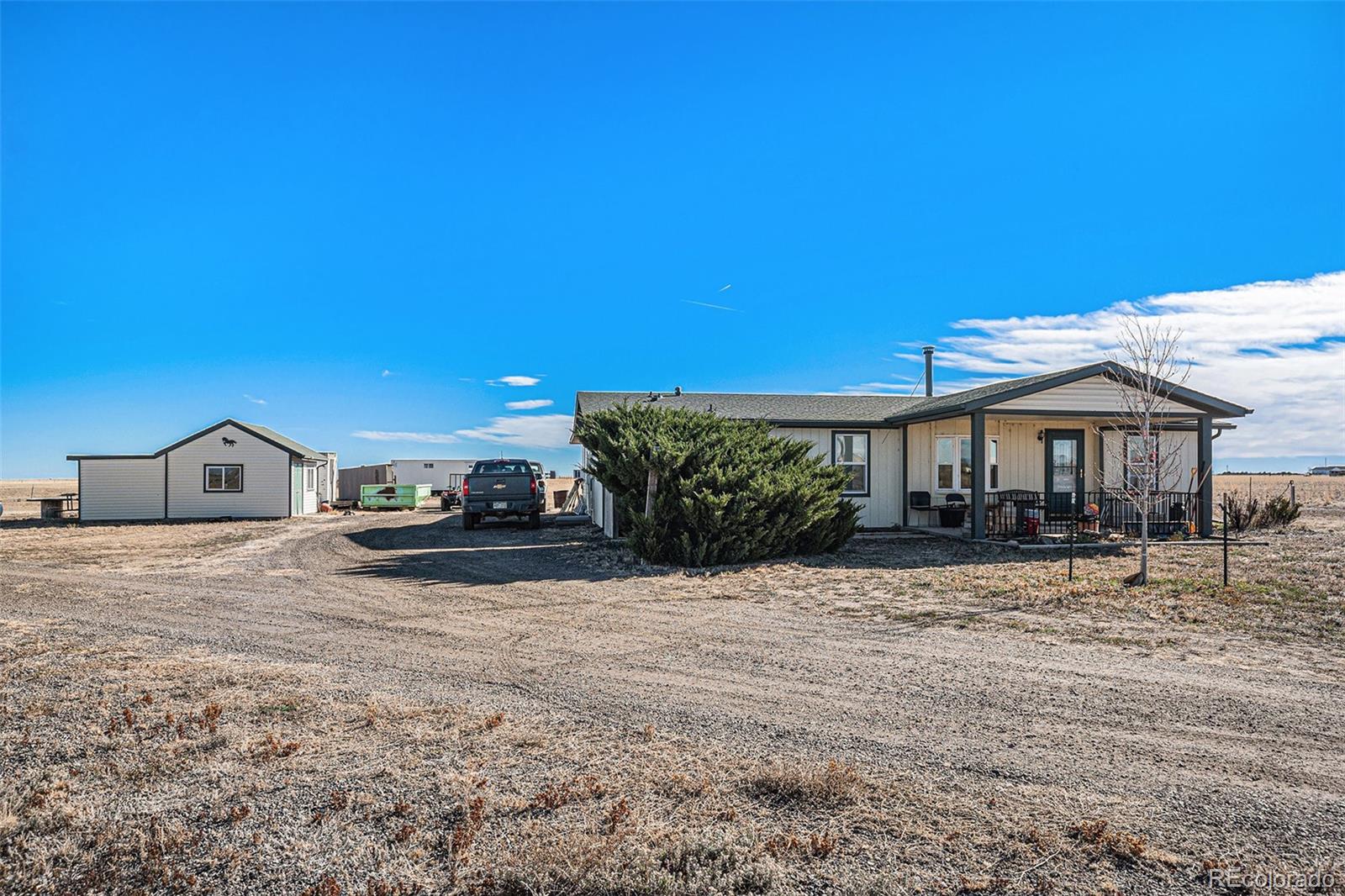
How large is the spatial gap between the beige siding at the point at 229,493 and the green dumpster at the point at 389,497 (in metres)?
5.20

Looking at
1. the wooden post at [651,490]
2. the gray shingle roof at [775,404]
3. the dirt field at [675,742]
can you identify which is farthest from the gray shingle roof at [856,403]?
the dirt field at [675,742]

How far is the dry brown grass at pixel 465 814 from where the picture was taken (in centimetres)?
335

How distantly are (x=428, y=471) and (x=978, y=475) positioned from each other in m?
32.8

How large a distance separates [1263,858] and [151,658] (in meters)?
7.97

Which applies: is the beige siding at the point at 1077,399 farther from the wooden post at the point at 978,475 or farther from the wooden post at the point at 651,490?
the wooden post at the point at 651,490

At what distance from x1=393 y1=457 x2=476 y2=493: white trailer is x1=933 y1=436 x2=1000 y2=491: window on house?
2817 cm

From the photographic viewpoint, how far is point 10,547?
17.8 m

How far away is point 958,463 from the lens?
1850cm

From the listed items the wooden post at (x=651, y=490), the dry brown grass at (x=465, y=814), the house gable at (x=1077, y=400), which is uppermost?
the house gable at (x=1077, y=400)

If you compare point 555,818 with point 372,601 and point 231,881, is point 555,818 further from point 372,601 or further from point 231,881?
point 372,601

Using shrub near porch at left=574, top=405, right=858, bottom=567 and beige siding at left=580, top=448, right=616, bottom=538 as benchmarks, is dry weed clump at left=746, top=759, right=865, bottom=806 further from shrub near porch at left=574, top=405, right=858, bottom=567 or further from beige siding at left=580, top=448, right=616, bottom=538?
beige siding at left=580, top=448, right=616, bottom=538

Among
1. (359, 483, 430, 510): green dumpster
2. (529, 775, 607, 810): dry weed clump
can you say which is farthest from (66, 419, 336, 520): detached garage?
(529, 775, 607, 810): dry weed clump

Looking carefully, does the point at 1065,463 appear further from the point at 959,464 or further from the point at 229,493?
the point at 229,493

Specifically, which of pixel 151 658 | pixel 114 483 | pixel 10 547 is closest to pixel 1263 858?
pixel 151 658
